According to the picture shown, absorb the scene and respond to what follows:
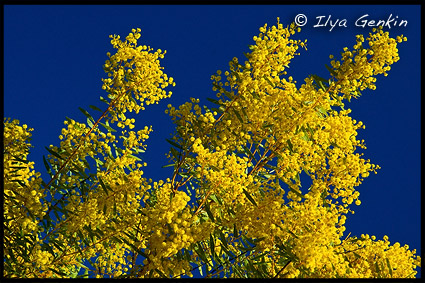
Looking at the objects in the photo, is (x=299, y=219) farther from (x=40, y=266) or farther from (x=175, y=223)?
(x=40, y=266)

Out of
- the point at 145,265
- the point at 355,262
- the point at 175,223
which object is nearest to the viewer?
the point at 175,223

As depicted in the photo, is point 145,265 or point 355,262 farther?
point 355,262

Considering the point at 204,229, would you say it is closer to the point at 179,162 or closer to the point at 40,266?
the point at 179,162

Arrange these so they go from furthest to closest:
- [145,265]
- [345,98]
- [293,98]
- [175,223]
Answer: [345,98]
[293,98]
[145,265]
[175,223]

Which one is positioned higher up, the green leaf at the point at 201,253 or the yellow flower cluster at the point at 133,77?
the yellow flower cluster at the point at 133,77

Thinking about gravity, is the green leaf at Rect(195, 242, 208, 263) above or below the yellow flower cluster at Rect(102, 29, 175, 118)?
below

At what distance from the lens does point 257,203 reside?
4797mm

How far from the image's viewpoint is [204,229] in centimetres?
434
